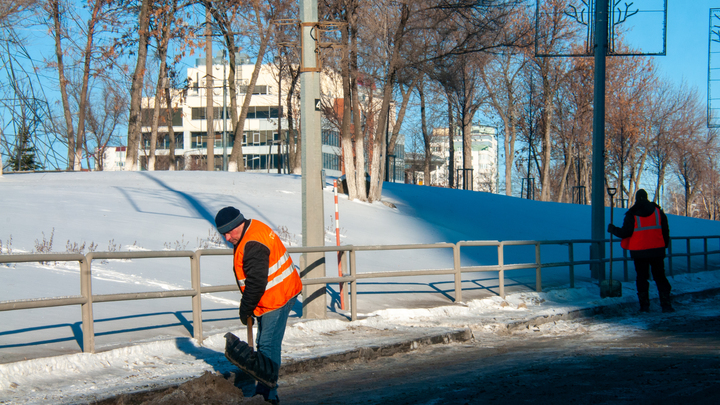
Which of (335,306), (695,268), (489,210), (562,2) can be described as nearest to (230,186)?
(489,210)

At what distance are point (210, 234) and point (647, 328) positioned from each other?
9398 millimetres

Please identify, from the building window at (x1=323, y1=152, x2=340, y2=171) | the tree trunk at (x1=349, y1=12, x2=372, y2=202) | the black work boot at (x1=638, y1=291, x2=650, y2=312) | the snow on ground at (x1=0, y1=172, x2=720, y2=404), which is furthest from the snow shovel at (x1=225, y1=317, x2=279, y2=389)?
the building window at (x1=323, y1=152, x2=340, y2=171)

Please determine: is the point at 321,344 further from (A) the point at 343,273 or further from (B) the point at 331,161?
(B) the point at 331,161

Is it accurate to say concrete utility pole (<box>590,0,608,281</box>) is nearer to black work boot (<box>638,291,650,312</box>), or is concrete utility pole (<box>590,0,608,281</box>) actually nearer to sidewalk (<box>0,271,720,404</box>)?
sidewalk (<box>0,271,720,404</box>)

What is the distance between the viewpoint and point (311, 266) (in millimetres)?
8961

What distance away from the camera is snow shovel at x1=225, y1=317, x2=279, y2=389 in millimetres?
4914

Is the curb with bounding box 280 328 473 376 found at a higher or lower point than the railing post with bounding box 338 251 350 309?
lower

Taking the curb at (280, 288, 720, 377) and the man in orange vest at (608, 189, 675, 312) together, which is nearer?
the curb at (280, 288, 720, 377)

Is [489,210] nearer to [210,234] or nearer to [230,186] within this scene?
[230,186]

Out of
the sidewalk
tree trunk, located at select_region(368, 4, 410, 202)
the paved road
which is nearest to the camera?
the paved road

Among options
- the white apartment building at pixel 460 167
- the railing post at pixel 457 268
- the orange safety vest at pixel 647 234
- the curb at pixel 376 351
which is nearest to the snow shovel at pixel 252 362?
the curb at pixel 376 351

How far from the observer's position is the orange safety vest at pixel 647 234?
11039 millimetres

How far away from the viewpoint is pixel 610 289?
39.9ft

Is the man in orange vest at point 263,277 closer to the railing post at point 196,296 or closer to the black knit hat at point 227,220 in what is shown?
the black knit hat at point 227,220
